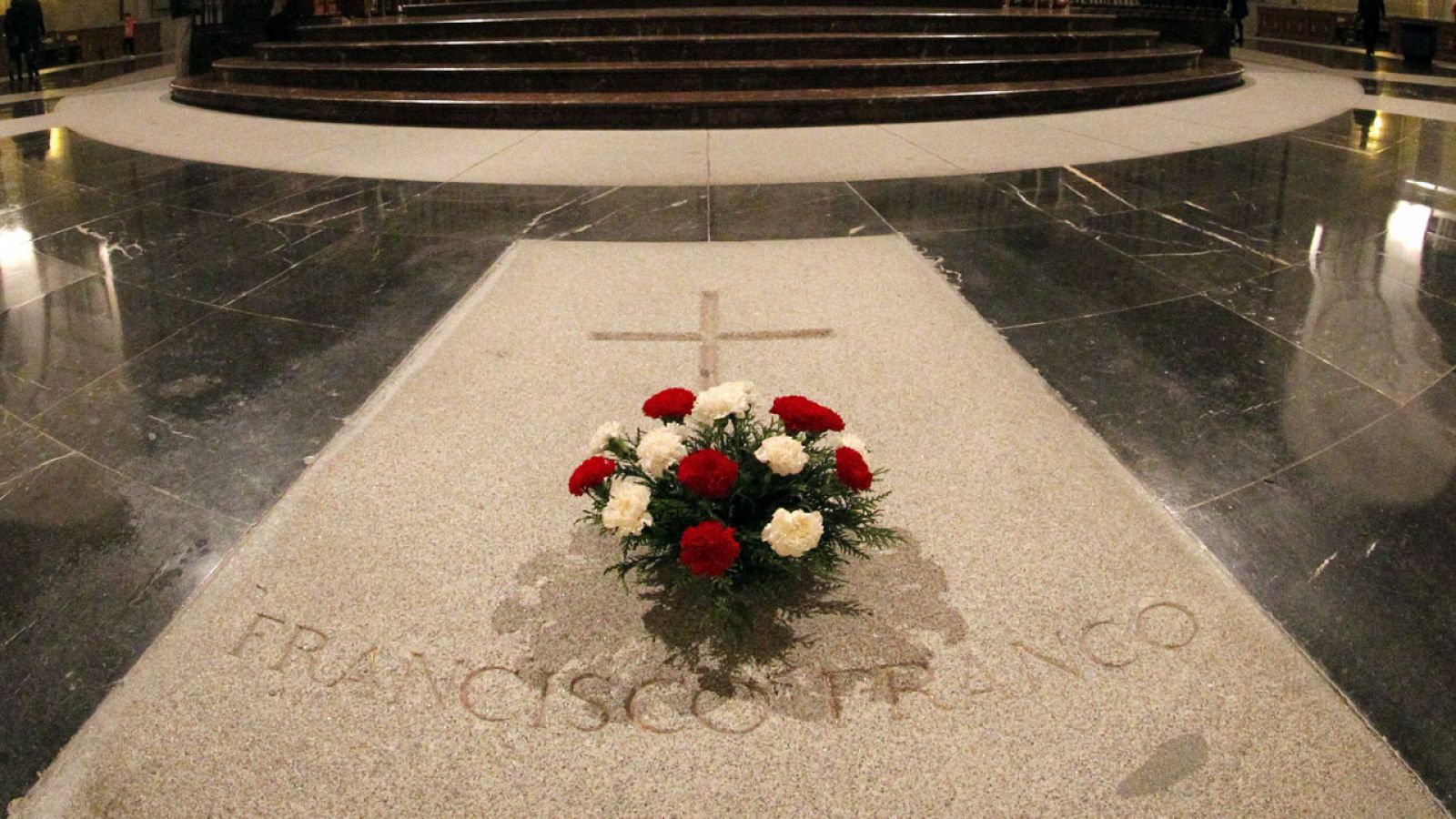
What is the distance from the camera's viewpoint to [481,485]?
2.64 m

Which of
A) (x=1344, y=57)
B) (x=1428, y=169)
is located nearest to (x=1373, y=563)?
(x=1428, y=169)

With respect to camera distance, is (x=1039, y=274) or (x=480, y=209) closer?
(x=1039, y=274)

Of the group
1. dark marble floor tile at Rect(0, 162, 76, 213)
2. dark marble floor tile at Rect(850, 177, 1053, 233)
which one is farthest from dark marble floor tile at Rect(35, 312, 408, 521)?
dark marble floor tile at Rect(0, 162, 76, 213)

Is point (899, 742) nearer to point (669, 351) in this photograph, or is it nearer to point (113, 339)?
point (669, 351)

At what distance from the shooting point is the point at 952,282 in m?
4.19

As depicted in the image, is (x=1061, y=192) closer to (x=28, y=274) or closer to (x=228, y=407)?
(x=228, y=407)

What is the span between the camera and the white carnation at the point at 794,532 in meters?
1.89

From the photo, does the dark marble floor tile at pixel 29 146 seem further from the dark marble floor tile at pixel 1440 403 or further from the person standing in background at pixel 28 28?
the dark marble floor tile at pixel 1440 403

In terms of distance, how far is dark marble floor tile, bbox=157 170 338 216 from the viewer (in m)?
5.64

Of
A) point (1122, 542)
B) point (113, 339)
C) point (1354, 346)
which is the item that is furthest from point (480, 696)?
point (1354, 346)

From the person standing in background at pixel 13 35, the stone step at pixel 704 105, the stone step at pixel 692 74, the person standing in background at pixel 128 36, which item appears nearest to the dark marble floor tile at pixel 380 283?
the stone step at pixel 704 105

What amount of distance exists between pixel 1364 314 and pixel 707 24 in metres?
7.56

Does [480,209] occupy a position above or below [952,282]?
above

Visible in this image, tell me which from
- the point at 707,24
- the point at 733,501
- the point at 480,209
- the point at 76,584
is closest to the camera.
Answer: the point at 733,501
